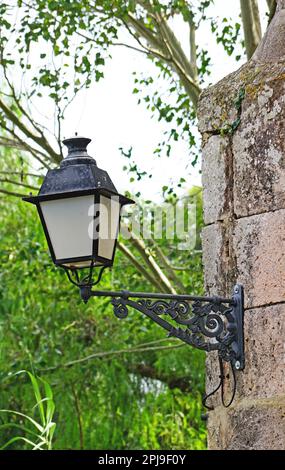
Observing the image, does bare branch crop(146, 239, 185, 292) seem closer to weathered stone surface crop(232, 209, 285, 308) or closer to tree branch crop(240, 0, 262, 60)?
tree branch crop(240, 0, 262, 60)

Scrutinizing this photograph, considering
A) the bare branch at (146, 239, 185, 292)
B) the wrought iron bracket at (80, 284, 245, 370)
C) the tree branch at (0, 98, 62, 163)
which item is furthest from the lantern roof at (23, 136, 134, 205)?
the bare branch at (146, 239, 185, 292)

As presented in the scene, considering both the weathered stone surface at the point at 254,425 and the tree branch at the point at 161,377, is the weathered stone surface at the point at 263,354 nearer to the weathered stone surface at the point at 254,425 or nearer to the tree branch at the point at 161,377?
the weathered stone surface at the point at 254,425

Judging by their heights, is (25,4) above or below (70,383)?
above

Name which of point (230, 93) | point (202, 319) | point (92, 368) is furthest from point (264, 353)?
point (92, 368)

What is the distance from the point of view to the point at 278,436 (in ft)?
13.3

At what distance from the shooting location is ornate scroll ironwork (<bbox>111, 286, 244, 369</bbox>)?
13.4 feet

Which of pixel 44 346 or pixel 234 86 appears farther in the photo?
pixel 44 346

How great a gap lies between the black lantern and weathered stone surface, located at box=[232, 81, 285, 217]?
1.74ft

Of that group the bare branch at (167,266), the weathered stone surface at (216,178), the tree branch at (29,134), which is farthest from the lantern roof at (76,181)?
the bare branch at (167,266)

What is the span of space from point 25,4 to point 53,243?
4795 millimetres

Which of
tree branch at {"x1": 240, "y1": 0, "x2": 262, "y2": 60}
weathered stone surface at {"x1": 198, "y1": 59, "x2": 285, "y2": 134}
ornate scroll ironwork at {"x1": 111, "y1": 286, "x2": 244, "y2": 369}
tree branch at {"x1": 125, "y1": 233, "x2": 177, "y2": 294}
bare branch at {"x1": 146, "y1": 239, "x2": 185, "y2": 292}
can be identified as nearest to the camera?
ornate scroll ironwork at {"x1": 111, "y1": 286, "x2": 244, "y2": 369}

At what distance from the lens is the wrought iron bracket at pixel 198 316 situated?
4059mm

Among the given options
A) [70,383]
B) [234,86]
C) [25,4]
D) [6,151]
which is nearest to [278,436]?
[234,86]
